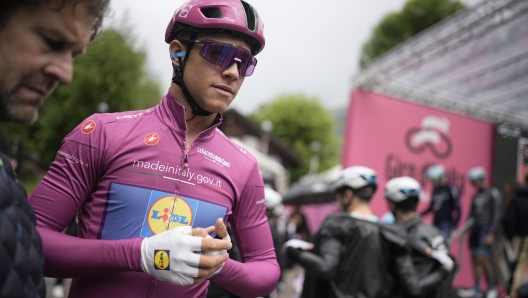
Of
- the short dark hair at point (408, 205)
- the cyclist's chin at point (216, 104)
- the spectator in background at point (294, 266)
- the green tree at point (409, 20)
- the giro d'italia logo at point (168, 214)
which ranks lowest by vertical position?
the spectator in background at point (294, 266)

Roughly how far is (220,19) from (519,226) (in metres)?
7.89

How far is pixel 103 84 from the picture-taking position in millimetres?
31016

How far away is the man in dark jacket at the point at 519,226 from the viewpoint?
7988 mm

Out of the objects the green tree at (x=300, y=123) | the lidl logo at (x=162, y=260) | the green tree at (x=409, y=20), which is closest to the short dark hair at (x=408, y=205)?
the lidl logo at (x=162, y=260)

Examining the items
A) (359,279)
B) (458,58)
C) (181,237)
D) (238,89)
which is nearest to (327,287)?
(359,279)

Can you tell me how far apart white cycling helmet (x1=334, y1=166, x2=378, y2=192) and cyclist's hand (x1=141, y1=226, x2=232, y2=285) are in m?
3.25

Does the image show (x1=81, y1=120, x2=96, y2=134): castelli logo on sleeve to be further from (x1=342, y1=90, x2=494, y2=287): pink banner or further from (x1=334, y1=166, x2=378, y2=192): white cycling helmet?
(x1=342, y1=90, x2=494, y2=287): pink banner

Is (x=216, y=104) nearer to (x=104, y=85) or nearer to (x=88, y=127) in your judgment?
(x=88, y=127)

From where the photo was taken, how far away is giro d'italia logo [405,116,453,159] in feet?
37.1

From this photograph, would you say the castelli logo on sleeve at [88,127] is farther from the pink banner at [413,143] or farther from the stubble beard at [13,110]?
the pink banner at [413,143]

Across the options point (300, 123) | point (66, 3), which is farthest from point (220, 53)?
point (300, 123)

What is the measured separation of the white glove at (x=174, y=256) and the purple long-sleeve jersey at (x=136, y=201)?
0.05 metres

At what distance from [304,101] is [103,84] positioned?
3666 cm

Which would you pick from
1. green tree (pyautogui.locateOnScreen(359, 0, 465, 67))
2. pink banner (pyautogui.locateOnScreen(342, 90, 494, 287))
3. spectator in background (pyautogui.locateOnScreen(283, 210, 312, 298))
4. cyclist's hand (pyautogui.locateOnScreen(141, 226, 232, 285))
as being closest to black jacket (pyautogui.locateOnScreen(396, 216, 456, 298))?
cyclist's hand (pyautogui.locateOnScreen(141, 226, 232, 285))
